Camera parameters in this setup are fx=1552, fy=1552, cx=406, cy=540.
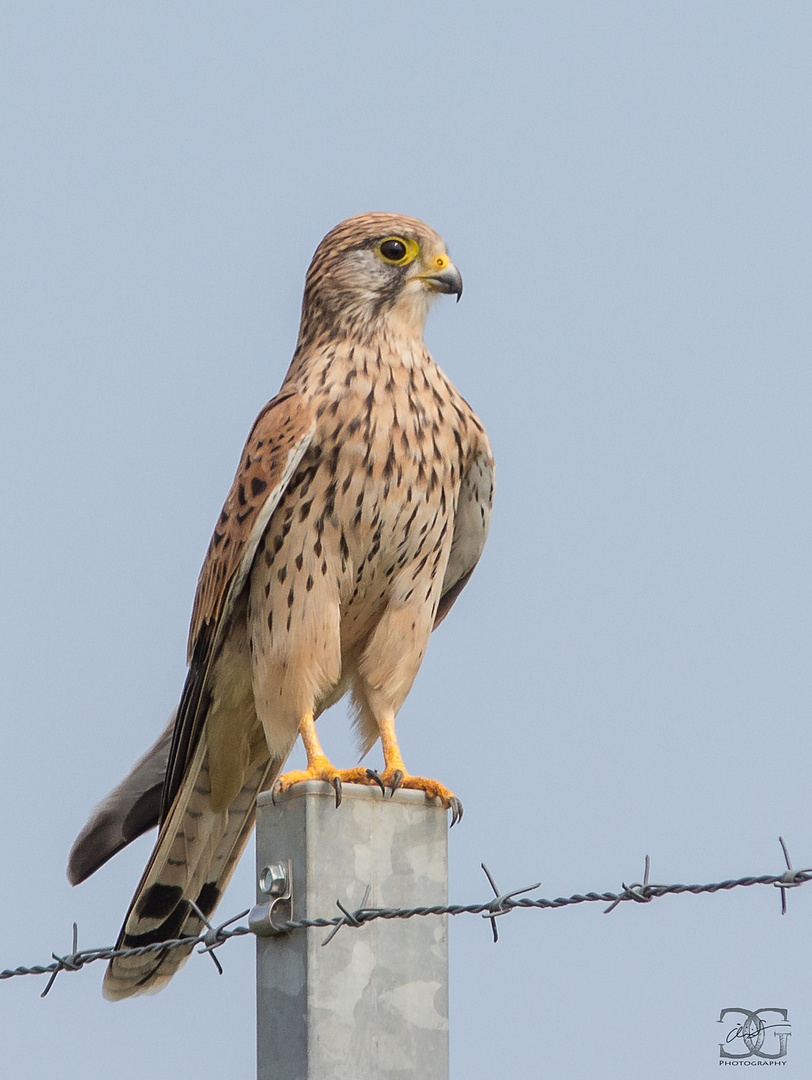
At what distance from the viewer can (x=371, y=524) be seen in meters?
4.06

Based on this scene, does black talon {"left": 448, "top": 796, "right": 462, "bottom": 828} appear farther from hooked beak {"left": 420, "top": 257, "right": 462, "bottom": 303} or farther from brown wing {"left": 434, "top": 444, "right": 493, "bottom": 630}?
hooked beak {"left": 420, "top": 257, "right": 462, "bottom": 303}

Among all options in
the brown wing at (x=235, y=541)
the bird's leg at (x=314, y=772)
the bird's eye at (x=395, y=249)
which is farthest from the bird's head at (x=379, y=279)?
the bird's leg at (x=314, y=772)

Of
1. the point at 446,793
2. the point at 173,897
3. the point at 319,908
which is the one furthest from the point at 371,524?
the point at 319,908

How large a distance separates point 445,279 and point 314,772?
1601 mm

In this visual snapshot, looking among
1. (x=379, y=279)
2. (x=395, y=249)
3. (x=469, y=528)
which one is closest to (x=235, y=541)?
(x=469, y=528)

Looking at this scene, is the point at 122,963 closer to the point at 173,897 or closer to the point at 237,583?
the point at 173,897

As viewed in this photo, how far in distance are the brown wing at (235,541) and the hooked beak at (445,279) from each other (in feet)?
1.85

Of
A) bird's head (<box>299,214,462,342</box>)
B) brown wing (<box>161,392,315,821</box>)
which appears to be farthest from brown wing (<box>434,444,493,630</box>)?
brown wing (<box>161,392,315,821</box>)

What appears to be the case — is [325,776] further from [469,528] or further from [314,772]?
[469,528]

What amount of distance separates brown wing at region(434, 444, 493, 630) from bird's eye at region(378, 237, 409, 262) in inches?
25.2

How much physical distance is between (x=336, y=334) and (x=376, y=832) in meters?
1.93

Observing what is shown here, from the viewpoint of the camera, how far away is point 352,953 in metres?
→ 2.72

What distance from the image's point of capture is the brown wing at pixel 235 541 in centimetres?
407

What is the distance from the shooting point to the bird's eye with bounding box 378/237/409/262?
4.52 m
